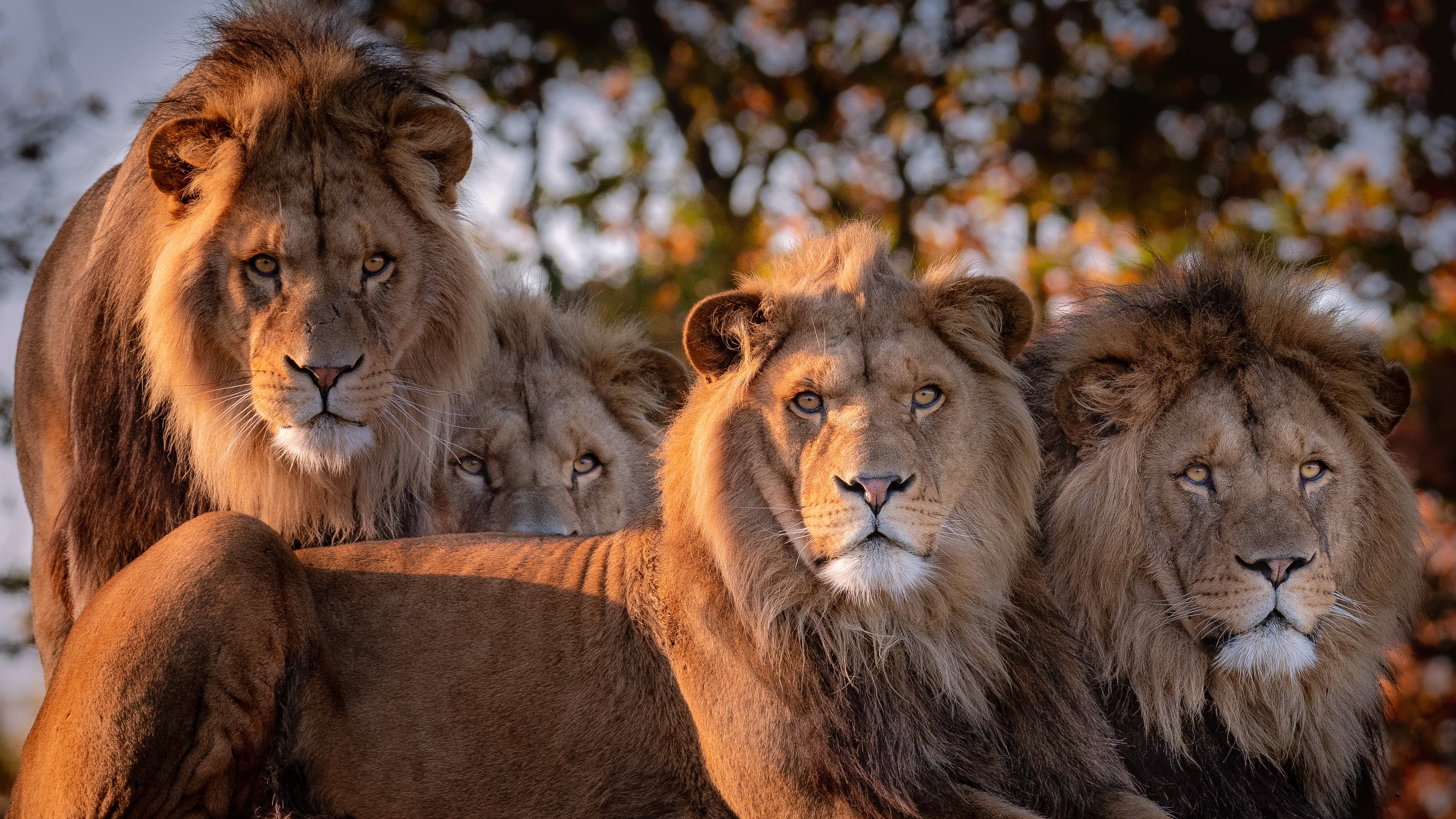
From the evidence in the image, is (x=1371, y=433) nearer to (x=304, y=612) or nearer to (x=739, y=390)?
(x=739, y=390)

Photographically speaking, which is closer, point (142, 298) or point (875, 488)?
point (875, 488)

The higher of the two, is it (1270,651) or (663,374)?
(663,374)

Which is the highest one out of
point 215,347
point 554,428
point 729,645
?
point 215,347

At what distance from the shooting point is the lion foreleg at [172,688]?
11.2 ft

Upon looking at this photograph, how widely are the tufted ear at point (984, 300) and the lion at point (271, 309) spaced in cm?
179

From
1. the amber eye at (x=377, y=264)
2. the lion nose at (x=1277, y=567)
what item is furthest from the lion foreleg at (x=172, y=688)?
the lion nose at (x=1277, y=567)

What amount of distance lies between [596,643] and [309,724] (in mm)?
807

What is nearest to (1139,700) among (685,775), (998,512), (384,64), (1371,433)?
(998,512)

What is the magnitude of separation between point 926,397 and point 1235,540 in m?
0.90

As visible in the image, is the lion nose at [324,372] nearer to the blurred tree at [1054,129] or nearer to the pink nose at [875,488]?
the pink nose at [875,488]

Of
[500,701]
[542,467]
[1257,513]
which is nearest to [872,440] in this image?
[1257,513]

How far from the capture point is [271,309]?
13.6 ft

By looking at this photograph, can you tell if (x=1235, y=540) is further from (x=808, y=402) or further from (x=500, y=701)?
(x=500, y=701)

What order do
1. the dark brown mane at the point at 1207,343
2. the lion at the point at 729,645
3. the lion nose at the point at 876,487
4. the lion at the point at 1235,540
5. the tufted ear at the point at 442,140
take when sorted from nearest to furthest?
the lion nose at the point at 876,487 → the lion at the point at 729,645 → the lion at the point at 1235,540 → the dark brown mane at the point at 1207,343 → the tufted ear at the point at 442,140
